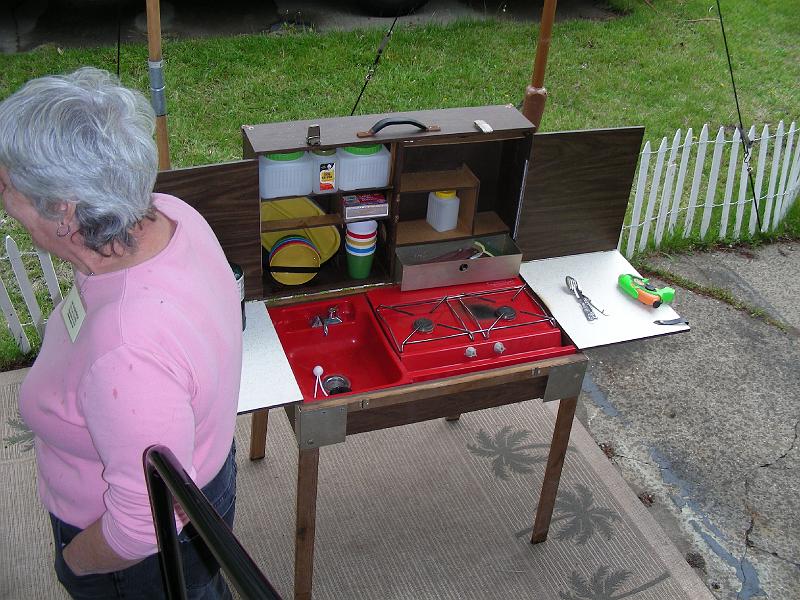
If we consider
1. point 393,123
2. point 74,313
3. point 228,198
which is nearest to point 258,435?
point 228,198

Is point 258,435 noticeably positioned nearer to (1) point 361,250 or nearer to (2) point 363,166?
(1) point 361,250

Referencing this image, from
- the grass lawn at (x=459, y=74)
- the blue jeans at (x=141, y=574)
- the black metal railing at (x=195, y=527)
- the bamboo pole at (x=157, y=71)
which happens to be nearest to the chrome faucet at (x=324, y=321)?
the bamboo pole at (x=157, y=71)

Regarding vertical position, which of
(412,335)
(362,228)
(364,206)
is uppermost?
(364,206)

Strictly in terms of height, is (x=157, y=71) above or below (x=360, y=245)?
above

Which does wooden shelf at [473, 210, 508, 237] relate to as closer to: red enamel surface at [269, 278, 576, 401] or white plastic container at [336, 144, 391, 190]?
red enamel surface at [269, 278, 576, 401]

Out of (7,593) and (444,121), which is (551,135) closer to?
(444,121)

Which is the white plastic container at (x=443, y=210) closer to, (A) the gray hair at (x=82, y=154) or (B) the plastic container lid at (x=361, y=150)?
(B) the plastic container lid at (x=361, y=150)

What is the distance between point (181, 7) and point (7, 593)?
6.50m

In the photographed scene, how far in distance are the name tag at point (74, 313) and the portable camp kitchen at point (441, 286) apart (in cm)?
84

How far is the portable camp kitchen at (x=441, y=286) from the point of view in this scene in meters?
2.67

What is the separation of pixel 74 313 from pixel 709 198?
14.6 feet

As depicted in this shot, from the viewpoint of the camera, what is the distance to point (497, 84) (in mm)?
7156

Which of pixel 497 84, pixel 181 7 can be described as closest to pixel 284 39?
pixel 181 7

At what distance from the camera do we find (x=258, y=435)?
138 inches
